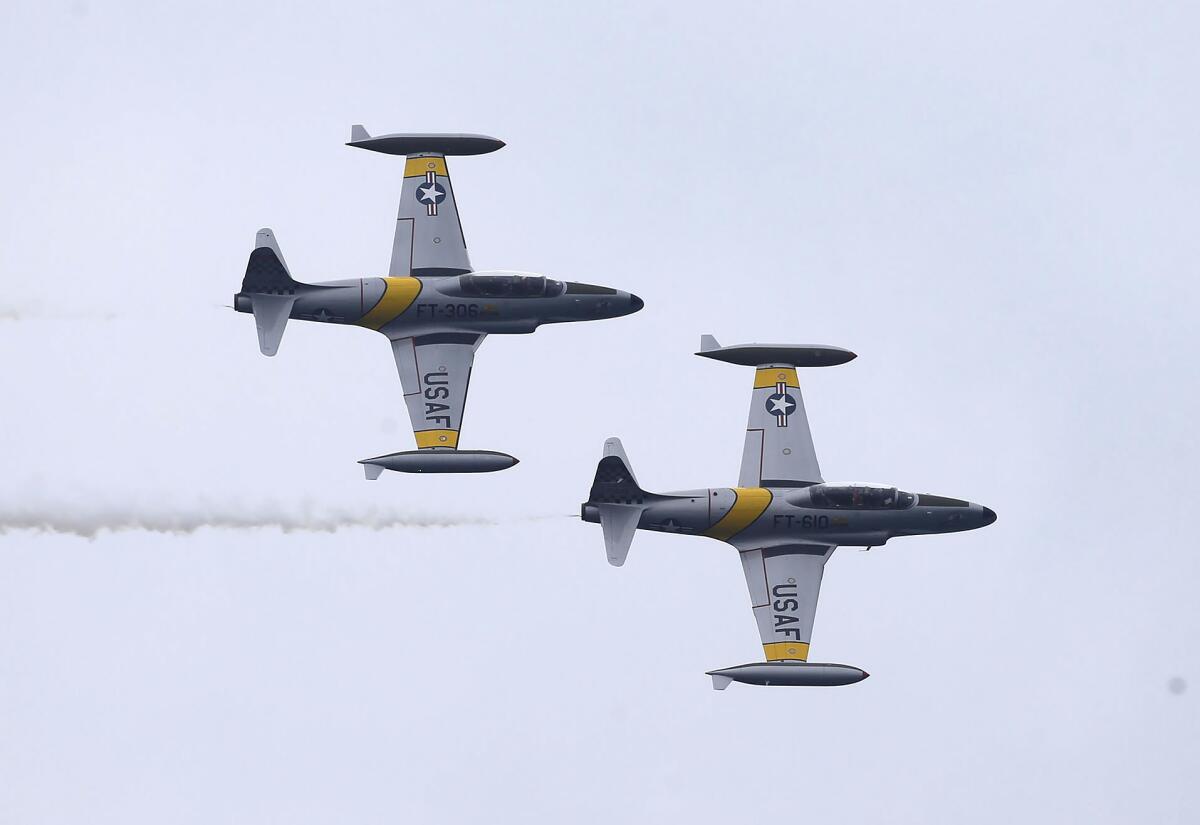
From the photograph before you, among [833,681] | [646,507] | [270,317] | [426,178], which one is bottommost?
[833,681]

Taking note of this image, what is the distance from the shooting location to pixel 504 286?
71.2 m

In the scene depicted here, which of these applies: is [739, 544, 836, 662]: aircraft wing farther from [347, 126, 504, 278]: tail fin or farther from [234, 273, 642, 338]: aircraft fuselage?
[347, 126, 504, 278]: tail fin

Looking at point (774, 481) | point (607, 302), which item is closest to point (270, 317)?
point (607, 302)

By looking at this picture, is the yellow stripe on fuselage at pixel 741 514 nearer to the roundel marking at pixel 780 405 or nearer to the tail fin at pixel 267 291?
the roundel marking at pixel 780 405

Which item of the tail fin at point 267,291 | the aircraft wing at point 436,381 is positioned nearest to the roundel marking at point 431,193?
the aircraft wing at point 436,381

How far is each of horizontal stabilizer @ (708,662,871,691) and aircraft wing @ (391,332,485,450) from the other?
390 inches

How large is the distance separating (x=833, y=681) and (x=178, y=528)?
1829 cm

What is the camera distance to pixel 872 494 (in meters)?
69.8

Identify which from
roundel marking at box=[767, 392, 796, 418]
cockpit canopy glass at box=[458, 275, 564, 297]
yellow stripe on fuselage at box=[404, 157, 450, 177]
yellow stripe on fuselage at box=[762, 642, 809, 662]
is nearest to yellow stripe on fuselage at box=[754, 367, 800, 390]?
roundel marking at box=[767, 392, 796, 418]

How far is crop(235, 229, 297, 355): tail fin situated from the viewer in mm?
69188

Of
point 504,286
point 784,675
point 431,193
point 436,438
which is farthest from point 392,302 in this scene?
point 784,675

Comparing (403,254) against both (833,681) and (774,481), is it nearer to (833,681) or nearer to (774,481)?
(774,481)

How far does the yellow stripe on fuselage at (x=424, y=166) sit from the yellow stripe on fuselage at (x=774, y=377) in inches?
423

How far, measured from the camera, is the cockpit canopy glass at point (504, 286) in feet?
233
